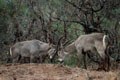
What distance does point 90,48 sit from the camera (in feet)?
39.9

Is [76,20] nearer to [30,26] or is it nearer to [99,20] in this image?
[99,20]

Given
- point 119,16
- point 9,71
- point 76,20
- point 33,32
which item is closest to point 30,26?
point 33,32

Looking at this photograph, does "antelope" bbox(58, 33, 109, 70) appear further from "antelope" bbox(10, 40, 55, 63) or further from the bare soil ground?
the bare soil ground

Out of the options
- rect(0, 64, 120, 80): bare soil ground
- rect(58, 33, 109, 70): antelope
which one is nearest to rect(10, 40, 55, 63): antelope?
rect(58, 33, 109, 70): antelope

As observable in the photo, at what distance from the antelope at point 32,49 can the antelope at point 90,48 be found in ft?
1.89

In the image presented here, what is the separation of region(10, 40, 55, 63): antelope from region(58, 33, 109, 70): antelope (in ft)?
1.89

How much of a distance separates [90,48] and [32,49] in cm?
266

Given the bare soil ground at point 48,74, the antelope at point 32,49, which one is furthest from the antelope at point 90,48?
the bare soil ground at point 48,74

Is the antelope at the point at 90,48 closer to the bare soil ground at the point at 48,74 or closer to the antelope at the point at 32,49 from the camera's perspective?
the antelope at the point at 32,49

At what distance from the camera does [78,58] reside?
1297cm

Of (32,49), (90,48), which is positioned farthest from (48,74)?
(32,49)

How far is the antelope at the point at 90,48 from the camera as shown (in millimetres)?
11656

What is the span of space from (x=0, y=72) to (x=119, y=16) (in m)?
4.83

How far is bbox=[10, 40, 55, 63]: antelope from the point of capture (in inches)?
535
